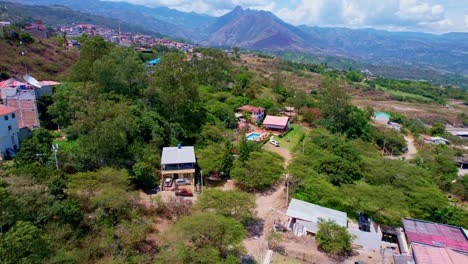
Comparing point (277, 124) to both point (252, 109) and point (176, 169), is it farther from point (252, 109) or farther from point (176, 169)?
point (176, 169)

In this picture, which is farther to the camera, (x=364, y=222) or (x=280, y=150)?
(x=280, y=150)

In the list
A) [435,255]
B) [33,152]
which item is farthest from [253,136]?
[33,152]

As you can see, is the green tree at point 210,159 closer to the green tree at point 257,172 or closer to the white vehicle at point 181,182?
the green tree at point 257,172

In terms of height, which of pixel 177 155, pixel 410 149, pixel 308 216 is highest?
pixel 177 155

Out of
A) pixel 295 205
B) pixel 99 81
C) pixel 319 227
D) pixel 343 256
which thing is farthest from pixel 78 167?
pixel 343 256

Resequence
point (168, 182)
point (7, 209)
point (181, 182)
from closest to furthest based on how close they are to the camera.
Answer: point (7, 209) < point (168, 182) < point (181, 182)

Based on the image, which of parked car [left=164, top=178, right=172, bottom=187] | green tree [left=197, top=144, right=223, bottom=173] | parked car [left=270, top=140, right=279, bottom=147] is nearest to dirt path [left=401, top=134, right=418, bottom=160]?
parked car [left=270, top=140, right=279, bottom=147]
